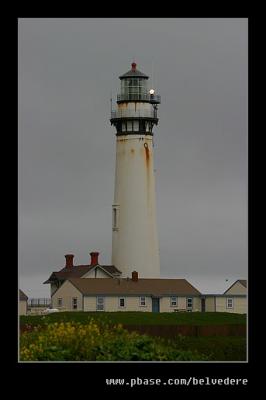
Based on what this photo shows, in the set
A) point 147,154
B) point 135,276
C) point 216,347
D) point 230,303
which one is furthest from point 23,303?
point 216,347

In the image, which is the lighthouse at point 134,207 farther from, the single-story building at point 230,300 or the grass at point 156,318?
the grass at point 156,318

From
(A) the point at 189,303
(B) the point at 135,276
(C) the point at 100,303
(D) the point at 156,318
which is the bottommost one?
(D) the point at 156,318

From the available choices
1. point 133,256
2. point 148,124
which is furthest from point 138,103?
point 133,256

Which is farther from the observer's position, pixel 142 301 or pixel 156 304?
pixel 156 304

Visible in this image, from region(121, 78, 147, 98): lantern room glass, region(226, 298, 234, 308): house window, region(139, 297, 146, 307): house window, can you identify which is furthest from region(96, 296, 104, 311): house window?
region(121, 78, 147, 98): lantern room glass

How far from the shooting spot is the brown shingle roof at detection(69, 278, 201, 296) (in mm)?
68312

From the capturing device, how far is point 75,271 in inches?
2815

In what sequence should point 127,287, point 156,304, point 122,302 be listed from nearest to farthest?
point 127,287, point 122,302, point 156,304

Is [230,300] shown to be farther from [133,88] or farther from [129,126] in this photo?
[133,88]

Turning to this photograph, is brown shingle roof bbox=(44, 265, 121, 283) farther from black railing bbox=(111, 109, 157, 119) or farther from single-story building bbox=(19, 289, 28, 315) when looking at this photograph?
black railing bbox=(111, 109, 157, 119)

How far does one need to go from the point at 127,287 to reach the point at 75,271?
3598mm

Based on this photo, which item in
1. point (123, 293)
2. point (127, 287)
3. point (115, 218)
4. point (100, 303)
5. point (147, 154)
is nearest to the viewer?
point (100, 303)
